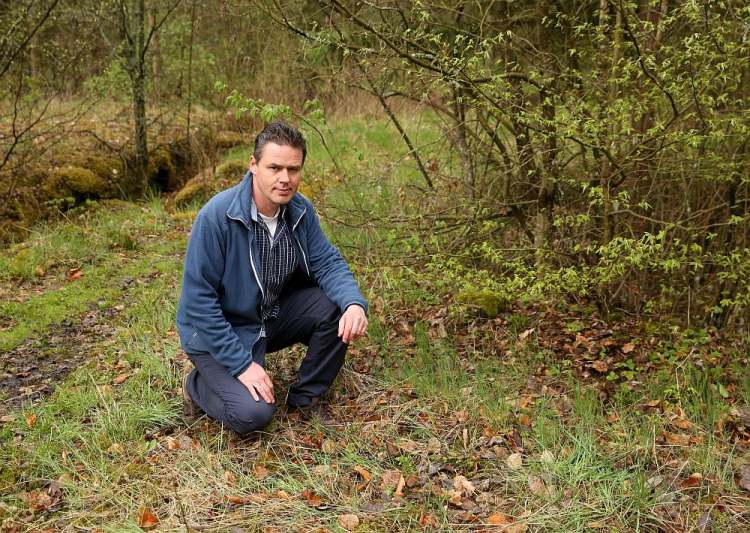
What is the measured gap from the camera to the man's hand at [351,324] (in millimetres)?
3443

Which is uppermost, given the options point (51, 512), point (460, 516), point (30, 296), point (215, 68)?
point (215, 68)

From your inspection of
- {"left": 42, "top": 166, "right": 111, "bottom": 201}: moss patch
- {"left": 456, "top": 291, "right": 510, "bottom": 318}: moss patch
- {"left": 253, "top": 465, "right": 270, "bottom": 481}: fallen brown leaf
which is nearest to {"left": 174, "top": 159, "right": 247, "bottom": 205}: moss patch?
{"left": 42, "top": 166, "right": 111, "bottom": 201}: moss patch

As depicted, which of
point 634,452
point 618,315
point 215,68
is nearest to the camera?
point 634,452

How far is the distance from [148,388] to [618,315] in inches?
132

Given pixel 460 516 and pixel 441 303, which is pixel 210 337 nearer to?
pixel 460 516

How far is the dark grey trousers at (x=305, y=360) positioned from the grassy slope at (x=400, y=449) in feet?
0.63

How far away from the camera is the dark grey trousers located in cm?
341

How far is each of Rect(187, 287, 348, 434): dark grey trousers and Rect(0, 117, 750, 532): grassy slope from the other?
0.63 feet

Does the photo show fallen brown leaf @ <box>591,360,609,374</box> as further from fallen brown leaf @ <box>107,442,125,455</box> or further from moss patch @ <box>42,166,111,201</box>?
moss patch @ <box>42,166,111,201</box>

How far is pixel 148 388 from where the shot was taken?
3.89m

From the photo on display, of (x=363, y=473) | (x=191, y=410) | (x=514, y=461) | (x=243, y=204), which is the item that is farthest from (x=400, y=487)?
(x=243, y=204)

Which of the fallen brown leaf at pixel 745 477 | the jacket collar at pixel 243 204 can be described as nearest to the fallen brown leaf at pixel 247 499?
the jacket collar at pixel 243 204

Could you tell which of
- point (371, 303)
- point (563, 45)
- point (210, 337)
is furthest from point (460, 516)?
point (563, 45)

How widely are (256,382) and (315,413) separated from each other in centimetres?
52
